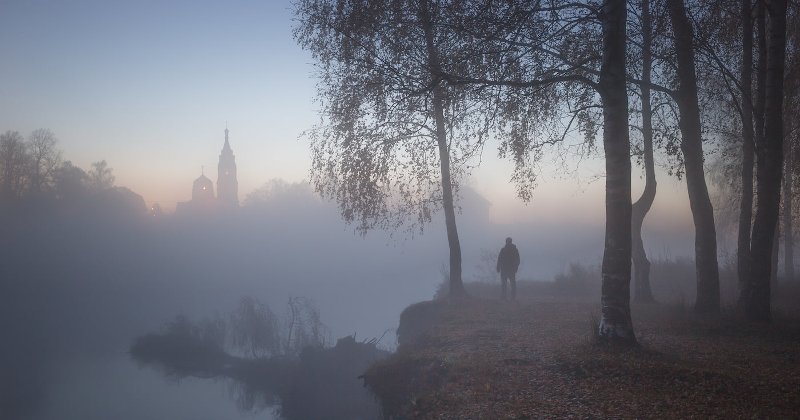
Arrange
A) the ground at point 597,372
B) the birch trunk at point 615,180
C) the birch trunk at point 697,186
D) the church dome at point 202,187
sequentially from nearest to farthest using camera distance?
the ground at point 597,372 < the birch trunk at point 615,180 < the birch trunk at point 697,186 < the church dome at point 202,187

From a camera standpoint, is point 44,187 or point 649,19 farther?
point 44,187

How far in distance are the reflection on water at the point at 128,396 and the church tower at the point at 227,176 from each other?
4044 inches

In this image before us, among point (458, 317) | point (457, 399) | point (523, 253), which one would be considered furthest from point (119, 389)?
point (523, 253)

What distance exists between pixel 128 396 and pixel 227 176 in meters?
115

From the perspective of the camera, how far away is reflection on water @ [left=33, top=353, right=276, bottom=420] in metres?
25.8

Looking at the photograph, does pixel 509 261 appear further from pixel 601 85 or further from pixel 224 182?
pixel 224 182

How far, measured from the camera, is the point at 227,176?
135 meters

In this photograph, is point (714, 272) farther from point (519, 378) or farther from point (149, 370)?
point (149, 370)

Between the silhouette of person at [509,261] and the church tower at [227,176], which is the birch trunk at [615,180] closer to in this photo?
the silhouette of person at [509,261]

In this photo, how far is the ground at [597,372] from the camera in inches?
191

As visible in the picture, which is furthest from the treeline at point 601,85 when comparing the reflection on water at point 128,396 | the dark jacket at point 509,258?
the reflection on water at point 128,396

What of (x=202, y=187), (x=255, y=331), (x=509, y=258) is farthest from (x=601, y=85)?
(x=202, y=187)

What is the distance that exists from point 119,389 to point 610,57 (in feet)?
124

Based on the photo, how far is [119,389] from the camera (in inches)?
1222
